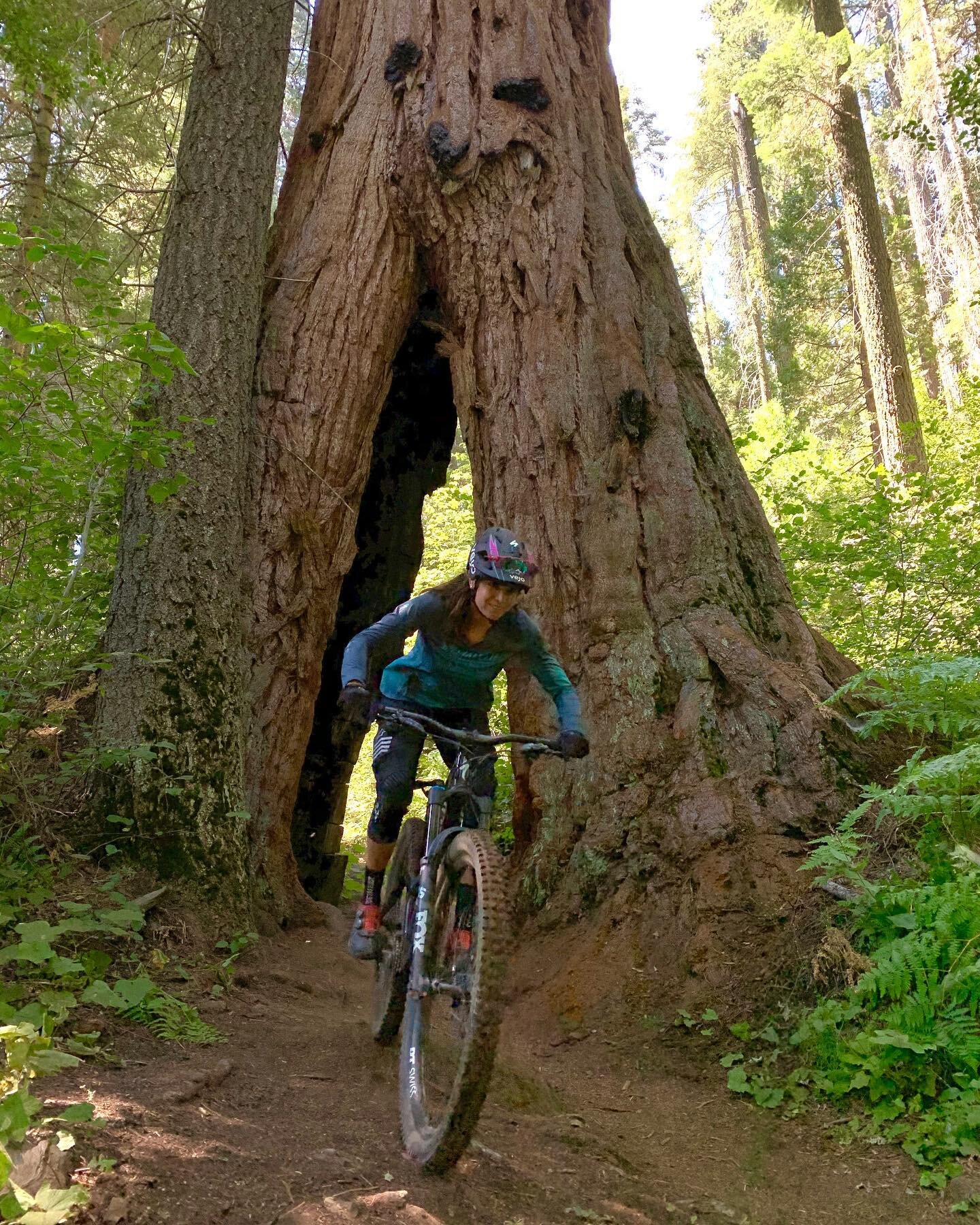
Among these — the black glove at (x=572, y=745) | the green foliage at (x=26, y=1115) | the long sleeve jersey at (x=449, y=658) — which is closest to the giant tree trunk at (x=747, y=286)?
the long sleeve jersey at (x=449, y=658)

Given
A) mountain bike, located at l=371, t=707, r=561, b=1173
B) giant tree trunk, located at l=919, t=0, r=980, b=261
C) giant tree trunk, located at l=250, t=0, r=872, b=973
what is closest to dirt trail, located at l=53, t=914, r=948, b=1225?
mountain bike, located at l=371, t=707, r=561, b=1173

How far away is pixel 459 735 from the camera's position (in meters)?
3.40

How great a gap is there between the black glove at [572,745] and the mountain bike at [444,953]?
32 mm

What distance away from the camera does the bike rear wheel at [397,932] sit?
362 cm

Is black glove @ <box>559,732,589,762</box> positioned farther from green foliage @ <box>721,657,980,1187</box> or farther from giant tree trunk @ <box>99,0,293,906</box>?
giant tree trunk @ <box>99,0,293,906</box>

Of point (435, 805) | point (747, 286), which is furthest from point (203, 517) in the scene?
point (747, 286)

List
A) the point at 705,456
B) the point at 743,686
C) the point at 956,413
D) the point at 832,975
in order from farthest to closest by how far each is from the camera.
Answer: the point at 956,413 → the point at 705,456 → the point at 743,686 → the point at 832,975

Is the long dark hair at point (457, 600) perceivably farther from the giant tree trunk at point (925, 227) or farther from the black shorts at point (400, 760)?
the giant tree trunk at point (925, 227)

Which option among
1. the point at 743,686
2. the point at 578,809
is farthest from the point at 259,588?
the point at 743,686

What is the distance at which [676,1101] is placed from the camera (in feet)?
12.4

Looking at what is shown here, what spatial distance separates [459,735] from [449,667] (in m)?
0.57

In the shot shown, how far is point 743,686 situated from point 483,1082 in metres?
2.85

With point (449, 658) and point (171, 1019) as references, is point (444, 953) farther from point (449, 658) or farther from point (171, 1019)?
point (171, 1019)

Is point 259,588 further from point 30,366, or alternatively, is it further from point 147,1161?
point 147,1161
